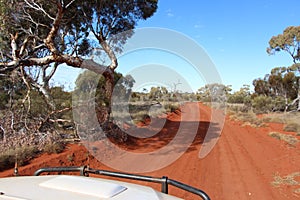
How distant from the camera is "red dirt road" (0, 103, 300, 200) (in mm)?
4508

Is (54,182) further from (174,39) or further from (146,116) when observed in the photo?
(146,116)

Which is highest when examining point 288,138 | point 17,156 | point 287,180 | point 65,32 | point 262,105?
point 65,32

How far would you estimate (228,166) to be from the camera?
6059 mm

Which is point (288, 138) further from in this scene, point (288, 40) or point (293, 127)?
point (288, 40)

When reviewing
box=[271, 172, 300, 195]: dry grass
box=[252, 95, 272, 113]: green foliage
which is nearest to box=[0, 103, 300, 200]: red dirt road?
box=[271, 172, 300, 195]: dry grass

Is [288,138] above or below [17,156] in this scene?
below

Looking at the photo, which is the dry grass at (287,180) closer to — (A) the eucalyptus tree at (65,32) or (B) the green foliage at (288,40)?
(A) the eucalyptus tree at (65,32)

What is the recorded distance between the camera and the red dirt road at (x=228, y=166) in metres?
4.51

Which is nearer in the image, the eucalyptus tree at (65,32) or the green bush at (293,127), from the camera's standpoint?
the eucalyptus tree at (65,32)

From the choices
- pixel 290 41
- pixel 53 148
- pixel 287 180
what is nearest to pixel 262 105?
pixel 290 41

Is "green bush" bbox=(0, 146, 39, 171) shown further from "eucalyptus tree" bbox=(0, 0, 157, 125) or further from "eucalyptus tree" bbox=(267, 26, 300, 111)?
"eucalyptus tree" bbox=(267, 26, 300, 111)

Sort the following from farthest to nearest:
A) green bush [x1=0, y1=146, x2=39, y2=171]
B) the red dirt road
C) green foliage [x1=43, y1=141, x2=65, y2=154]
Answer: green foliage [x1=43, y1=141, x2=65, y2=154]
green bush [x1=0, y1=146, x2=39, y2=171]
the red dirt road

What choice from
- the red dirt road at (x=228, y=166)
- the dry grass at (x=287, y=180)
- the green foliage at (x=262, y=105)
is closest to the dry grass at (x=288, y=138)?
the red dirt road at (x=228, y=166)

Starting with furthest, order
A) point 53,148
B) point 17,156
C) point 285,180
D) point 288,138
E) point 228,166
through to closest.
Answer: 1. point 288,138
2. point 53,148
3. point 228,166
4. point 17,156
5. point 285,180
